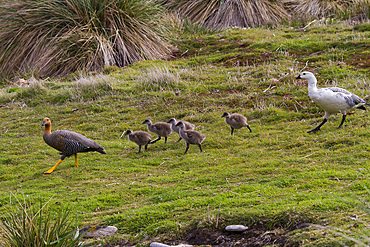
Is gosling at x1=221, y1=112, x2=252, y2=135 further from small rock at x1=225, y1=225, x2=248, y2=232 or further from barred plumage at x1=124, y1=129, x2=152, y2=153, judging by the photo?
small rock at x1=225, y1=225, x2=248, y2=232

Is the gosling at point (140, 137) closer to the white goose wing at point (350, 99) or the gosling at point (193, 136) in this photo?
the gosling at point (193, 136)

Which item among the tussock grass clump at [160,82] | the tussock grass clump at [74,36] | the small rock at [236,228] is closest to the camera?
the small rock at [236,228]

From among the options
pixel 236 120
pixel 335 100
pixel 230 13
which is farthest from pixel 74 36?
pixel 335 100

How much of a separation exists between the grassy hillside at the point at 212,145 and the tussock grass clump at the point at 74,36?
1236 millimetres

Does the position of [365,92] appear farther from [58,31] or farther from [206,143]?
[58,31]

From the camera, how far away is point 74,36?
17.1m

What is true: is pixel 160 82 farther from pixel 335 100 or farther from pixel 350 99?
pixel 350 99

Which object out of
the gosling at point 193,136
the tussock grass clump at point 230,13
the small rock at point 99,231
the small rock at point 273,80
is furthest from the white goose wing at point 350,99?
the tussock grass clump at point 230,13

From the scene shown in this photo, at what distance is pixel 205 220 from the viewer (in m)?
5.43

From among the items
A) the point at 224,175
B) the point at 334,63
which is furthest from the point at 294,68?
the point at 224,175

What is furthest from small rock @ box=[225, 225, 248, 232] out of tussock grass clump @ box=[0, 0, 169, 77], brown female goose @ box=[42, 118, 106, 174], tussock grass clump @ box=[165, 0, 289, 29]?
tussock grass clump @ box=[165, 0, 289, 29]

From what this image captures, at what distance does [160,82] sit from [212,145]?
519 cm

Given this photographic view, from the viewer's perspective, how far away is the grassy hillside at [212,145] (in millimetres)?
5648

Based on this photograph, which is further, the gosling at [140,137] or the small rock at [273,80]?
the small rock at [273,80]
